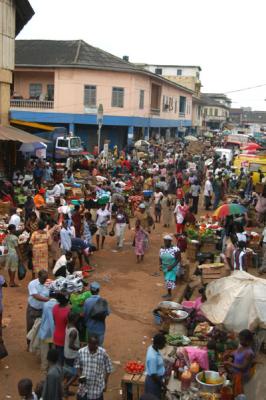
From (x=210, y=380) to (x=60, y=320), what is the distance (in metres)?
2.25

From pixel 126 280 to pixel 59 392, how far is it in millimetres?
6656

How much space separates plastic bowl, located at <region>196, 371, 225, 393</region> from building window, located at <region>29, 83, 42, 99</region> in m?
33.0

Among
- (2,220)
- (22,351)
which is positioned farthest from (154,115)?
(22,351)

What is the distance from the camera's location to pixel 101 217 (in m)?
14.6

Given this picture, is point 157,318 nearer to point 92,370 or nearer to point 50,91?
point 92,370

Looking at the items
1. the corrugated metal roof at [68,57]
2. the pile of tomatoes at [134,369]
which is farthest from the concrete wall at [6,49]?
the corrugated metal roof at [68,57]

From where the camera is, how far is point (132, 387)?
7031mm

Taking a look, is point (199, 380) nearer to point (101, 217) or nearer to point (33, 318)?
point (33, 318)

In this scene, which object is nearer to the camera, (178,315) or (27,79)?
(178,315)

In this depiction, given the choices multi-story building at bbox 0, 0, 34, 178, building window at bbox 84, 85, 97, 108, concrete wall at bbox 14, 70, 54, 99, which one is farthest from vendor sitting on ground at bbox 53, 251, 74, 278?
concrete wall at bbox 14, 70, 54, 99

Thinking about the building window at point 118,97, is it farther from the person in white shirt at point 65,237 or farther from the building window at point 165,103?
the person in white shirt at point 65,237

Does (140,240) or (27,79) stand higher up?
(27,79)

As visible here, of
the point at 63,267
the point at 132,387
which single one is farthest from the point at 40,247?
the point at 132,387

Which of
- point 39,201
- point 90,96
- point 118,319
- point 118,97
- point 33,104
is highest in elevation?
point 118,97
